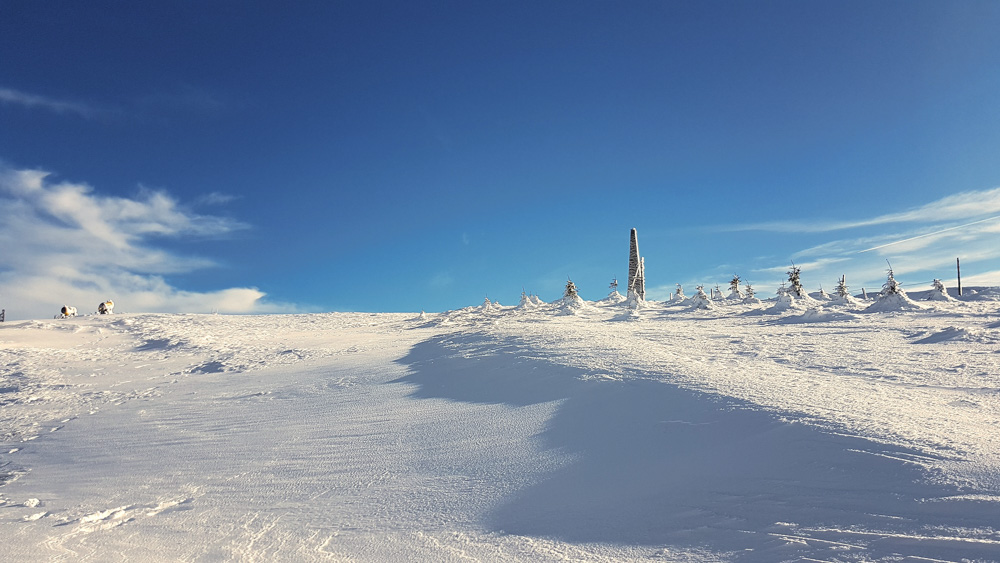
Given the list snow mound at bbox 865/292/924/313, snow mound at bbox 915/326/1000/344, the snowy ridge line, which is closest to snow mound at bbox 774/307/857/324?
the snowy ridge line

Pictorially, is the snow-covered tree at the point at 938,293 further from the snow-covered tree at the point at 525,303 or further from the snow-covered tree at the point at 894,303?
the snow-covered tree at the point at 525,303

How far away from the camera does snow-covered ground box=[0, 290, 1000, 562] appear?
10.1ft

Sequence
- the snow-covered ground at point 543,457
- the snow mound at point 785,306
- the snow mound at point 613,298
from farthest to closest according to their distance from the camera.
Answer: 1. the snow mound at point 613,298
2. the snow mound at point 785,306
3. the snow-covered ground at point 543,457

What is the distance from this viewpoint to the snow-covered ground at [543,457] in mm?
3076

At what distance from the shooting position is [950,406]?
15.3ft

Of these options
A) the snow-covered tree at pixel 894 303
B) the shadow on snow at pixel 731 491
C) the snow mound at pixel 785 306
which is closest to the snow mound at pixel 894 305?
the snow-covered tree at pixel 894 303

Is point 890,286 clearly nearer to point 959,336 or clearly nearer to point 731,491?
point 959,336

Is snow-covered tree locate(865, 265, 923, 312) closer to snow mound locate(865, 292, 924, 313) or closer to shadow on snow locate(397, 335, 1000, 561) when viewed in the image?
snow mound locate(865, 292, 924, 313)

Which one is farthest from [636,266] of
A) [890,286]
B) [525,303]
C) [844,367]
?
[844,367]

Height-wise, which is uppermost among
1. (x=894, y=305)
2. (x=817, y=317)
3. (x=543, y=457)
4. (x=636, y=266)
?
(x=636, y=266)

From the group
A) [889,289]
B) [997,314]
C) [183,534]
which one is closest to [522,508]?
[183,534]

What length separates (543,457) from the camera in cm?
448

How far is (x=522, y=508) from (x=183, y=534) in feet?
8.31

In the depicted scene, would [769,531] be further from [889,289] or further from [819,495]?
[889,289]
